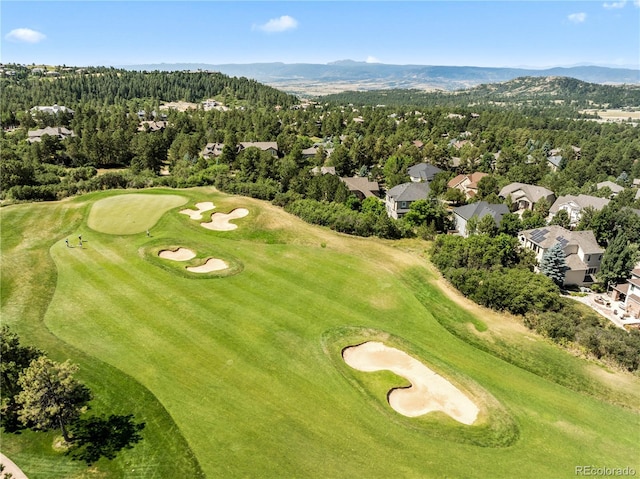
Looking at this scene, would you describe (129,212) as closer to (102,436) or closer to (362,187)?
(102,436)

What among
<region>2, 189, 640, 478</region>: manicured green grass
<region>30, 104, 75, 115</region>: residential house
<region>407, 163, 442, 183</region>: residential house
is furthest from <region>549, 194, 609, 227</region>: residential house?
<region>30, 104, 75, 115</region>: residential house

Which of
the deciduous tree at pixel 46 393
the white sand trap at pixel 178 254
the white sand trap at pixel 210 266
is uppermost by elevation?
the deciduous tree at pixel 46 393

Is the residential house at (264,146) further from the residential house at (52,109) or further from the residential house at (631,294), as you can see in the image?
the residential house at (631,294)

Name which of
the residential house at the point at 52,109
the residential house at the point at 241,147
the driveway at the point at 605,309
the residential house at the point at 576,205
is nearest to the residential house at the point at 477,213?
the residential house at the point at 576,205

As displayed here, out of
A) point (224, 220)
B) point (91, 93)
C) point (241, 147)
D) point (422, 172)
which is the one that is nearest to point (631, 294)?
point (224, 220)

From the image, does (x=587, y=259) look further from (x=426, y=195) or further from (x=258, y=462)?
(x=258, y=462)

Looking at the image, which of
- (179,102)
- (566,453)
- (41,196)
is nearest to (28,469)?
(566,453)

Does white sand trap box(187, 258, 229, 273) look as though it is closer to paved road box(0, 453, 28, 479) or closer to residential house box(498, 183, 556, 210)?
paved road box(0, 453, 28, 479)
